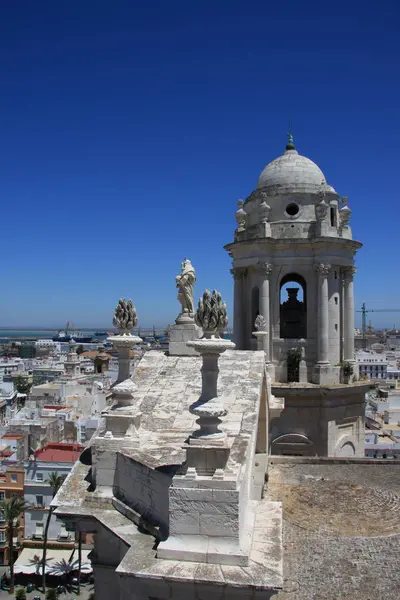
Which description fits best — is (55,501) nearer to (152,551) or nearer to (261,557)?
(152,551)

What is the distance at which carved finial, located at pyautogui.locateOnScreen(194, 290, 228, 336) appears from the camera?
7340mm

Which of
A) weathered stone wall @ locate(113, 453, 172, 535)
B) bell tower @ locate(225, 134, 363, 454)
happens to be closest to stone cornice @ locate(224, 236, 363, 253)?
bell tower @ locate(225, 134, 363, 454)

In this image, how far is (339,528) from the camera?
407 inches

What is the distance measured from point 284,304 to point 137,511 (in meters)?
18.5

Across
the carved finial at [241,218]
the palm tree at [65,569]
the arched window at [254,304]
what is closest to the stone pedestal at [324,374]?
the arched window at [254,304]

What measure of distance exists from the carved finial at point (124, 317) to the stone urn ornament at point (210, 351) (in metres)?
2.63

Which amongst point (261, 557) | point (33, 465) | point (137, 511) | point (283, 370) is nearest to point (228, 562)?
point (261, 557)

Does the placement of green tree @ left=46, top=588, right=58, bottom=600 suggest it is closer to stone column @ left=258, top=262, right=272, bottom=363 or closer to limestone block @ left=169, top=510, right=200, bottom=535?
stone column @ left=258, top=262, right=272, bottom=363

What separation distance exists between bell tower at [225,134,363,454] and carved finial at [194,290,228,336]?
13276 mm

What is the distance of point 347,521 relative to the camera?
10.6 meters

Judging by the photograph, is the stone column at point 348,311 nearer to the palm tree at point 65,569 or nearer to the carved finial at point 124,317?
the carved finial at point 124,317

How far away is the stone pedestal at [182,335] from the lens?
1277 centimetres

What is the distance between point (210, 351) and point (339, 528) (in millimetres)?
5340

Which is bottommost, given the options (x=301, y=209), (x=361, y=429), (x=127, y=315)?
(x=361, y=429)
